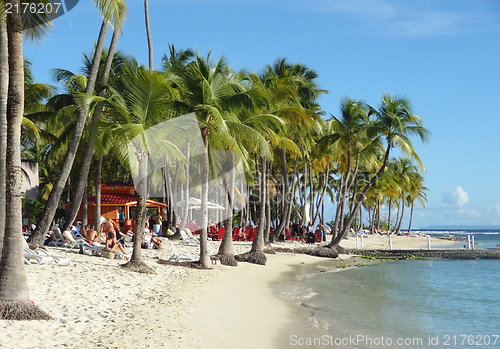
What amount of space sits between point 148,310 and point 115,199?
18.4 metres

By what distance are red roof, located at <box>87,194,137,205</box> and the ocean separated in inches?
477

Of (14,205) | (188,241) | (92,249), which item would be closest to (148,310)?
(14,205)

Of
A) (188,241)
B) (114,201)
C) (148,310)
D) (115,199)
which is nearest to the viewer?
(148,310)

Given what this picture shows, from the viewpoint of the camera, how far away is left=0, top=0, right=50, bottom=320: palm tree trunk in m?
6.31

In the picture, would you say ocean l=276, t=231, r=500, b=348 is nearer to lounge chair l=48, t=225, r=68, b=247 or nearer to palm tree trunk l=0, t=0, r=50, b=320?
palm tree trunk l=0, t=0, r=50, b=320

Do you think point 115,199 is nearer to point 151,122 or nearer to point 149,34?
point 149,34

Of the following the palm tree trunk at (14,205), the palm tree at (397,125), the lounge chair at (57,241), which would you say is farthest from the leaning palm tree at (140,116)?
the palm tree at (397,125)

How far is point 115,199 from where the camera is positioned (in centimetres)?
2511

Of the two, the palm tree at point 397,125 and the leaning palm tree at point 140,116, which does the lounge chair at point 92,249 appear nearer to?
the leaning palm tree at point 140,116

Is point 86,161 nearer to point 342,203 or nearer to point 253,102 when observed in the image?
point 253,102

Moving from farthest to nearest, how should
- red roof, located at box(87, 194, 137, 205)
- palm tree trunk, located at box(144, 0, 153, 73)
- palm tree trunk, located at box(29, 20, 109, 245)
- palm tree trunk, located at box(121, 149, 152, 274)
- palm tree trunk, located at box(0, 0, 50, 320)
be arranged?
red roof, located at box(87, 194, 137, 205) < palm tree trunk, located at box(144, 0, 153, 73) < palm tree trunk, located at box(29, 20, 109, 245) < palm tree trunk, located at box(121, 149, 152, 274) < palm tree trunk, located at box(0, 0, 50, 320)

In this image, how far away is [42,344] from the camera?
210 inches

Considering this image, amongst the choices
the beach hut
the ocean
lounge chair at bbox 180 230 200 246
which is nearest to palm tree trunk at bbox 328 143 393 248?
the ocean

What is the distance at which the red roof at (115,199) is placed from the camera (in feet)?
80.4
